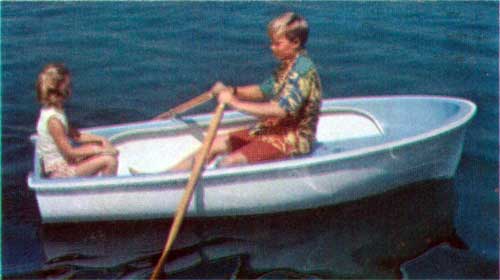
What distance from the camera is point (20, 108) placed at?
793cm

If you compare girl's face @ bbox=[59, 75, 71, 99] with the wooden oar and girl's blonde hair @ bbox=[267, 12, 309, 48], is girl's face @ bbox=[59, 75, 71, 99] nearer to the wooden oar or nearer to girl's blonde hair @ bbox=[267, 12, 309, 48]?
the wooden oar

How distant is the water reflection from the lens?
5.38 m

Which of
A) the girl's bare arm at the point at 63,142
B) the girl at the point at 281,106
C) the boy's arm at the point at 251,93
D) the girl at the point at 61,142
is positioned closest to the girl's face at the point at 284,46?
the girl at the point at 281,106

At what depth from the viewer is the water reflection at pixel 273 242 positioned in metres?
5.38

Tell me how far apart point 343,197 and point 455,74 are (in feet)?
11.5

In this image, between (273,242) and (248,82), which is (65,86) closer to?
(273,242)

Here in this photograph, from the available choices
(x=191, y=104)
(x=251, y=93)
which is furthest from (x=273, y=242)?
(x=191, y=104)

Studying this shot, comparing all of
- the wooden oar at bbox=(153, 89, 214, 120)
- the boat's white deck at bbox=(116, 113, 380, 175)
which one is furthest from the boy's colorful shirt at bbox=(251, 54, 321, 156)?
the boat's white deck at bbox=(116, 113, 380, 175)

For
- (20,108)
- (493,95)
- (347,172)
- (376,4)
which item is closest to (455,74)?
(493,95)

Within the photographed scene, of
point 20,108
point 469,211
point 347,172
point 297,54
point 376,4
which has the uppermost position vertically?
point 376,4

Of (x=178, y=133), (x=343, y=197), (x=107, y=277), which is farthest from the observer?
(x=178, y=133)

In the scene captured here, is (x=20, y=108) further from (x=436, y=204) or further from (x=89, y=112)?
(x=436, y=204)

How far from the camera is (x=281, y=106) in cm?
539

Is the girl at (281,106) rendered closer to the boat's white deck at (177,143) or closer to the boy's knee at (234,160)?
the boy's knee at (234,160)
